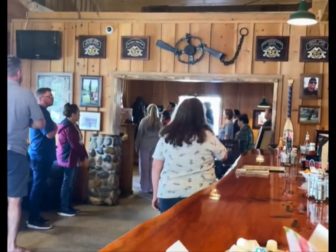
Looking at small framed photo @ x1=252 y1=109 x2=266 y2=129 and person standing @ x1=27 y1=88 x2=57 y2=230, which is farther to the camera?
small framed photo @ x1=252 y1=109 x2=266 y2=129

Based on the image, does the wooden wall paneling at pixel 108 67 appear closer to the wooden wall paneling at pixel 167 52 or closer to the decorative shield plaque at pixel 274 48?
the wooden wall paneling at pixel 167 52

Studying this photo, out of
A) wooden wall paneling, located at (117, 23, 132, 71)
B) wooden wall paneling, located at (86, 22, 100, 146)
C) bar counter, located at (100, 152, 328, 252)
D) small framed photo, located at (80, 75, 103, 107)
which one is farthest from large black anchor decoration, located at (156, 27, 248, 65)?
bar counter, located at (100, 152, 328, 252)

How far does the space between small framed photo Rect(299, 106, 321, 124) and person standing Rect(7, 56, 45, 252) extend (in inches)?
133

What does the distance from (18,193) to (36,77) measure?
324 cm

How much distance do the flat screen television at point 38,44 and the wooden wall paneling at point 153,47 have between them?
1.31 meters

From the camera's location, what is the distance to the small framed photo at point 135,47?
5.70m

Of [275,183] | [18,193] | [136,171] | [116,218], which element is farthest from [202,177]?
[136,171]

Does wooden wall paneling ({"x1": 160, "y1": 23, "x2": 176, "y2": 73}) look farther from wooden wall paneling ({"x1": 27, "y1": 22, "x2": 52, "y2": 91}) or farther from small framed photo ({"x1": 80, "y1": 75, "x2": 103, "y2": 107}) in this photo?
wooden wall paneling ({"x1": 27, "y1": 22, "x2": 52, "y2": 91})

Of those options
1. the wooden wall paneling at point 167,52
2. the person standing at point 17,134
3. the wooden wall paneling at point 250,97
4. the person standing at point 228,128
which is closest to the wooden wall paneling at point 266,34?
the wooden wall paneling at point 167,52

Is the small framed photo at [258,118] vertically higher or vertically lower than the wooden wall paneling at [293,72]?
lower

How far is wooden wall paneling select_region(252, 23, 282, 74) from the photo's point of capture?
537cm

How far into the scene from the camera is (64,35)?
19.7 feet

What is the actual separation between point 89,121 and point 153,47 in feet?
4.52

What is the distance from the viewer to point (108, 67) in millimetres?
5883
